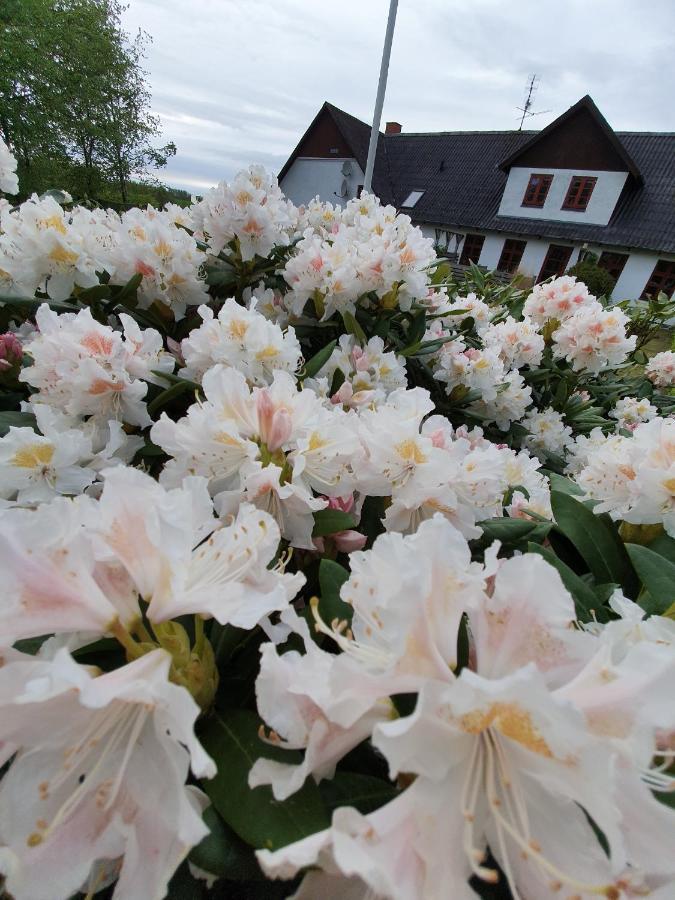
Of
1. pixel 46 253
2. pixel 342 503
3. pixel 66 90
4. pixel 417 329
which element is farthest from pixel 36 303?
pixel 66 90

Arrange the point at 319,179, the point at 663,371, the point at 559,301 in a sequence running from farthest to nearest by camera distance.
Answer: the point at 319,179 < the point at 663,371 < the point at 559,301

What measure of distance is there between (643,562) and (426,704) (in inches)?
25.4

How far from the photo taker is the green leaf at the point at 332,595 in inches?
31.3

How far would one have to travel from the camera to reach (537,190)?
17.8 m

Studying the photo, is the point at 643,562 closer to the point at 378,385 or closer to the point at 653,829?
the point at 653,829

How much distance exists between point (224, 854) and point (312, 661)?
245mm

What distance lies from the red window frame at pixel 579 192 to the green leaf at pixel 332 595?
65.8 feet

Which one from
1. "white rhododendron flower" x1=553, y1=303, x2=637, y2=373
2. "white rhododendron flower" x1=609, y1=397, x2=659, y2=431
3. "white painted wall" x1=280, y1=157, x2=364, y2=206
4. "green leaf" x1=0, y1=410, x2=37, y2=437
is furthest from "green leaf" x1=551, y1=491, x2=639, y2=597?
"white painted wall" x1=280, y1=157, x2=364, y2=206

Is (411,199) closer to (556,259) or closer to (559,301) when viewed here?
(556,259)

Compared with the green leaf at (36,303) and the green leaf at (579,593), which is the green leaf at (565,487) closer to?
the green leaf at (579,593)

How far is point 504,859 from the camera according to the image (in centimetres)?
50

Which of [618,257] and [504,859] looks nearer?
[504,859]

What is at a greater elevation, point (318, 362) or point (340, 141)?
point (340, 141)

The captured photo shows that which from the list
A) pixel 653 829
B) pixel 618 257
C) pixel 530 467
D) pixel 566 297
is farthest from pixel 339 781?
pixel 618 257
